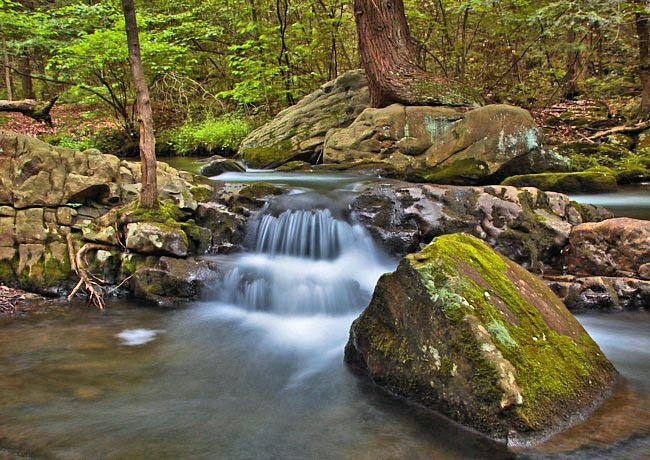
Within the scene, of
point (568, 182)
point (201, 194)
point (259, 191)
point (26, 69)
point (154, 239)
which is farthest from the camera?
point (26, 69)

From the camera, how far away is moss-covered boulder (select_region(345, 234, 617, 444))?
9.71 ft

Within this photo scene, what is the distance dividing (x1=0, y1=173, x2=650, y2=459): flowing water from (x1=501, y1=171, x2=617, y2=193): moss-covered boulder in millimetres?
3708

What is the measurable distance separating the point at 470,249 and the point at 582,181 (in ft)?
21.2

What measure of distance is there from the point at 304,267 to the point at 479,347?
3961 mm

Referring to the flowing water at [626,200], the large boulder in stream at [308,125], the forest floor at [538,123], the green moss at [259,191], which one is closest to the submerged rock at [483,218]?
the flowing water at [626,200]

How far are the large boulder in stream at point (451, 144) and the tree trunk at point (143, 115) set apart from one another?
5.33m

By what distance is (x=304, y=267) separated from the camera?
680 centimetres

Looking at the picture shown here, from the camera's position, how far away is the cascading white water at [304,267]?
19.7 feet

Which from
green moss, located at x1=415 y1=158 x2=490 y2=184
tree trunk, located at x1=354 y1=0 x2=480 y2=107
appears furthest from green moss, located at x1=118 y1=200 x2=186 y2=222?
tree trunk, located at x1=354 y1=0 x2=480 y2=107

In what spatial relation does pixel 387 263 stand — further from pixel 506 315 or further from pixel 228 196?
pixel 506 315

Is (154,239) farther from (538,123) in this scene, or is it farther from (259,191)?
(538,123)

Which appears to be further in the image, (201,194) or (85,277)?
(201,194)

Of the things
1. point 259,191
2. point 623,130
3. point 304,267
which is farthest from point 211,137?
point 623,130

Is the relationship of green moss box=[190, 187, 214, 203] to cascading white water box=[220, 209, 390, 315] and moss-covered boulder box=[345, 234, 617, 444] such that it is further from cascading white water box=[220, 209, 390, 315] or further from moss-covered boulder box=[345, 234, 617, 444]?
moss-covered boulder box=[345, 234, 617, 444]
